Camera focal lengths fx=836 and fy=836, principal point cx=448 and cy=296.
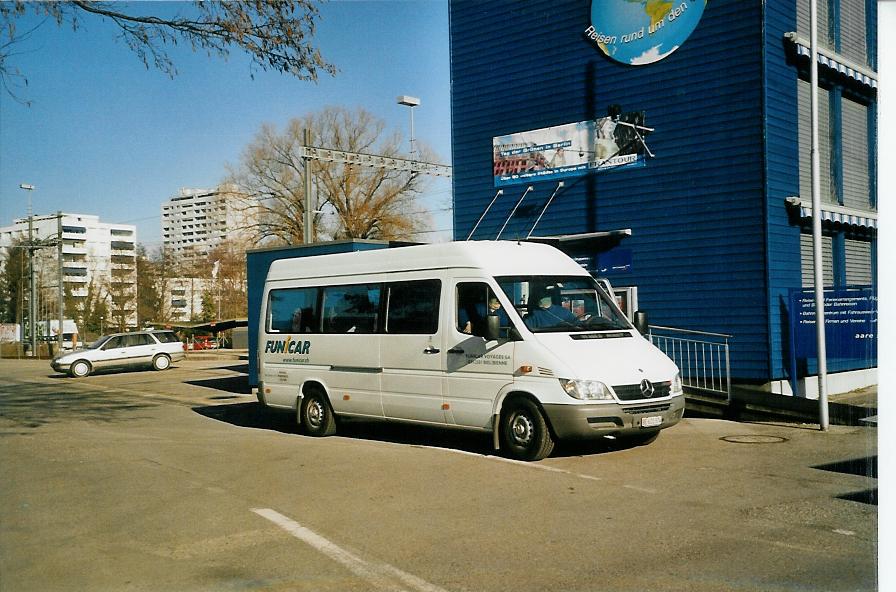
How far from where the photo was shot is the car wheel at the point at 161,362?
110ft

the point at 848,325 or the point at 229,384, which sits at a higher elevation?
the point at 848,325

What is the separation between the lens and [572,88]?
18.3 meters

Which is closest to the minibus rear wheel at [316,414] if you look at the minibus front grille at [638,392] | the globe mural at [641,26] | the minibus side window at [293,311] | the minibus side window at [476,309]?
the minibus side window at [293,311]

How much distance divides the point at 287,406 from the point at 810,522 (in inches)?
345

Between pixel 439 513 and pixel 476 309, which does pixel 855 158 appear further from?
pixel 439 513

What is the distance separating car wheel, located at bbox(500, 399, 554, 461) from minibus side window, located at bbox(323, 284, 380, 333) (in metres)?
2.78

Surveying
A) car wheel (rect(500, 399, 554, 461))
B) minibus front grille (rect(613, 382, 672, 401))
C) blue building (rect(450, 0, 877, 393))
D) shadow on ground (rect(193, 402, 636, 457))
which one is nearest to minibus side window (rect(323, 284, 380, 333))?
shadow on ground (rect(193, 402, 636, 457))

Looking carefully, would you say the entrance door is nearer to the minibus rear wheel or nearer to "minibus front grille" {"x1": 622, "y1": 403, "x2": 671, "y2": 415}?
the minibus rear wheel

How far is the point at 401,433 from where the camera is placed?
512 inches

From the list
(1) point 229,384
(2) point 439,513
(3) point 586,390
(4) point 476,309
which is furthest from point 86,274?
(2) point 439,513

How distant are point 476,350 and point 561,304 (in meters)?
1.25

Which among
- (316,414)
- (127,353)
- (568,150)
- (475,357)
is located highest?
(568,150)

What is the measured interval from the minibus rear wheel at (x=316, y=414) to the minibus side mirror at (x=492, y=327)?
148 inches

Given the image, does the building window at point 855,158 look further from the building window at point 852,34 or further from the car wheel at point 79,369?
the car wheel at point 79,369
